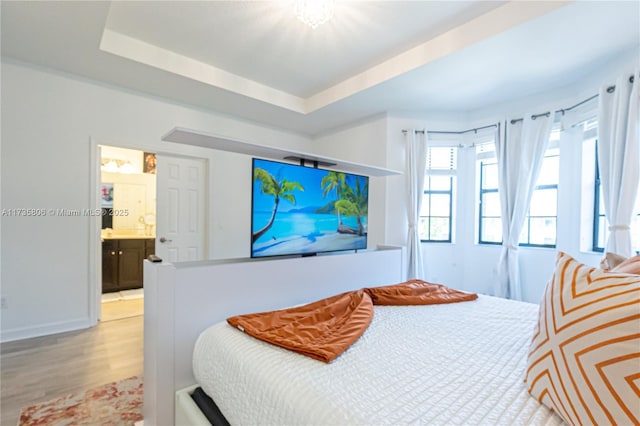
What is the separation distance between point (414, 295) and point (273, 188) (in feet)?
3.99

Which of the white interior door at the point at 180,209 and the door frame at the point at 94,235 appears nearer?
the door frame at the point at 94,235

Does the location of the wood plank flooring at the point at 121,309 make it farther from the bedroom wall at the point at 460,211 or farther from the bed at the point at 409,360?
the bedroom wall at the point at 460,211

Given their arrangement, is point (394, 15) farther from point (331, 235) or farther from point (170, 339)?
point (170, 339)

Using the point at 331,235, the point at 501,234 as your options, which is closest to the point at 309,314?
the point at 331,235

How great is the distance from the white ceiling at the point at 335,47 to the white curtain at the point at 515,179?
0.45 metres

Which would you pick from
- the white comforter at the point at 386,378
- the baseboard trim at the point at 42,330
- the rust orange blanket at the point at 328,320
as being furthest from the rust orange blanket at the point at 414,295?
the baseboard trim at the point at 42,330

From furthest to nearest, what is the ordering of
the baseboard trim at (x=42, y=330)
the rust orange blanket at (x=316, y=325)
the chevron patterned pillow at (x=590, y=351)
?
the baseboard trim at (x=42, y=330)
the rust orange blanket at (x=316, y=325)
the chevron patterned pillow at (x=590, y=351)

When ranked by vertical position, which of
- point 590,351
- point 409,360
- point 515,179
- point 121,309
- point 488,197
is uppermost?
point 515,179

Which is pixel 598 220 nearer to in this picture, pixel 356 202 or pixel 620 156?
pixel 620 156

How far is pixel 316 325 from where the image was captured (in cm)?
147

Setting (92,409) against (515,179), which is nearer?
Answer: (92,409)

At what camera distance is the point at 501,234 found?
3801 millimetres

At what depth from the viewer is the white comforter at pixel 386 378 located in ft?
2.81

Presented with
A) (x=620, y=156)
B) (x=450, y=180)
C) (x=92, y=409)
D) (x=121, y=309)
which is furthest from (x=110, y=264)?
(x=620, y=156)
